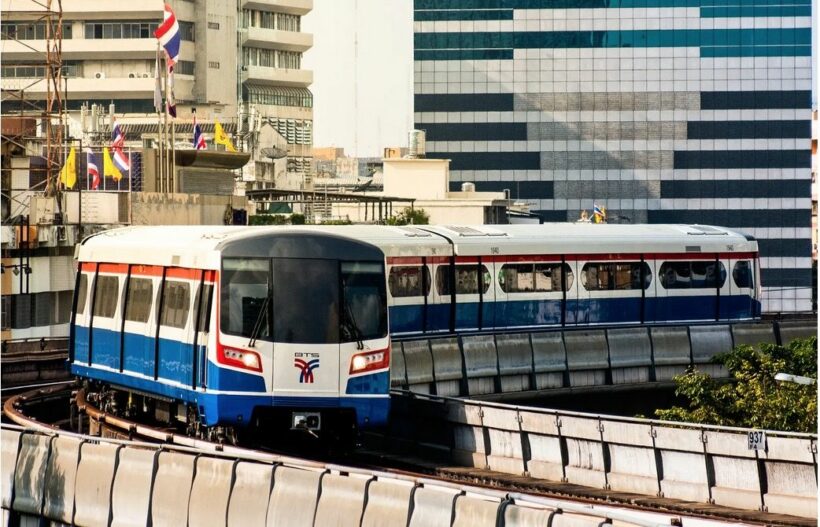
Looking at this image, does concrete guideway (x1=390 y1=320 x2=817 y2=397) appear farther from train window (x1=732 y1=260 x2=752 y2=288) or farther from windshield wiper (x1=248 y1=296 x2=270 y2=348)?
windshield wiper (x1=248 y1=296 x2=270 y2=348)

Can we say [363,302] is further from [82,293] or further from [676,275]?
[676,275]

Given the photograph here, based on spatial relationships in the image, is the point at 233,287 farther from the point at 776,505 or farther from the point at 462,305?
the point at 462,305

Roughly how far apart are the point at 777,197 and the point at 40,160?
298 feet

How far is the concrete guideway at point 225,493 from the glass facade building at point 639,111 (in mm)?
120150

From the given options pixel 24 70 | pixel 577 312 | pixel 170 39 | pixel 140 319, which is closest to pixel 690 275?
pixel 577 312

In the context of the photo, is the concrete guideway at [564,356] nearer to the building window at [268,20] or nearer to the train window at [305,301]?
the train window at [305,301]

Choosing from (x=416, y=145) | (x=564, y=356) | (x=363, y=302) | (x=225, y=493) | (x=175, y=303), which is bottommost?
(x=564, y=356)

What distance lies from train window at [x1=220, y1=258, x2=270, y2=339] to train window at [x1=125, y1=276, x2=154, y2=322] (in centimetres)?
322

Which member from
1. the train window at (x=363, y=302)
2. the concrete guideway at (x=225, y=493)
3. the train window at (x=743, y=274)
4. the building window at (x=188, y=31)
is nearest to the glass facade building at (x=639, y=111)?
the building window at (x=188, y=31)

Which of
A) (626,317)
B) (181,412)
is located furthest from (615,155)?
(181,412)

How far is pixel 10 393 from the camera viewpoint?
36.9 metres

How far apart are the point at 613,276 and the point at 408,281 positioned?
20.4 ft

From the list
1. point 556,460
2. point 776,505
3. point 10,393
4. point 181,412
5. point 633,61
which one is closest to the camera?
point 776,505

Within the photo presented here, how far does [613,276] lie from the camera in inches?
1639
